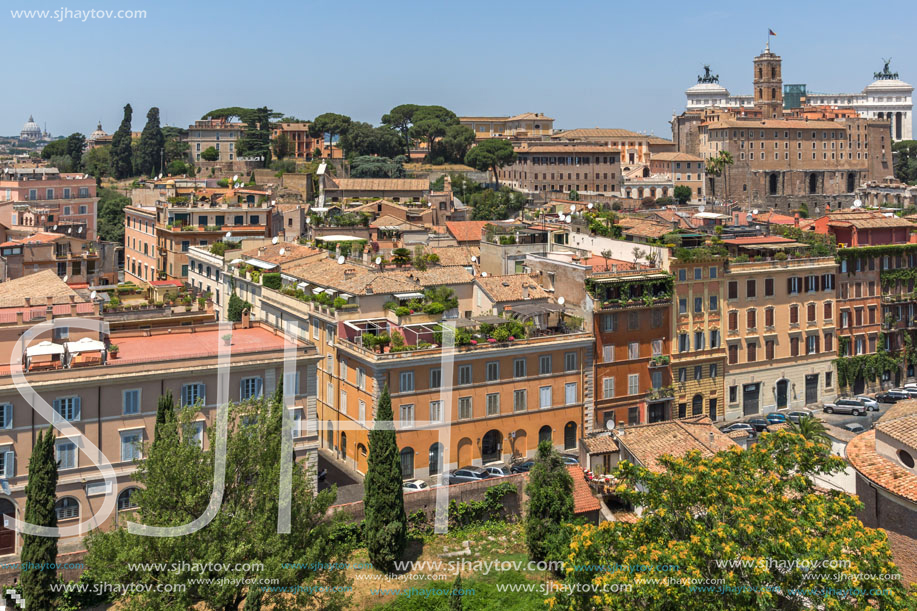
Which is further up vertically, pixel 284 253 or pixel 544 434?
pixel 284 253

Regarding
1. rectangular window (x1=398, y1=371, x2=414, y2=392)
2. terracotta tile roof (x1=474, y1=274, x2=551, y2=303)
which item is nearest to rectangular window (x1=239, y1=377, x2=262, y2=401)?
rectangular window (x1=398, y1=371, x2=414, y2=392)

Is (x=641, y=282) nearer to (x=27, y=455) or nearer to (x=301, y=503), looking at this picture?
(x=301, y=503)

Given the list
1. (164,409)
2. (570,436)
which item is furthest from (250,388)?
(570,436)

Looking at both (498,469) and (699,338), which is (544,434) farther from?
(699,338)

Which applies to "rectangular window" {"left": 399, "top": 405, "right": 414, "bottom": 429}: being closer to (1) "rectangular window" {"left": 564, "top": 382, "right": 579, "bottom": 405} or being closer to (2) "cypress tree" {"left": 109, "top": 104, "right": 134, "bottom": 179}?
(1) "rectangular window" {"left": 564, "top": 382, "right": 579, "bottom": 405}

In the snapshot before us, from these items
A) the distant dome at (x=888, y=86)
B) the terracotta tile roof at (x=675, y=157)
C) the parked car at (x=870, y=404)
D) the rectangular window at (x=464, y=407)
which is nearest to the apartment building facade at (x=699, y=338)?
the parked car at (x=870, y=404)

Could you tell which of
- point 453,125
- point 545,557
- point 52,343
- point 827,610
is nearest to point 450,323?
point 545,557
